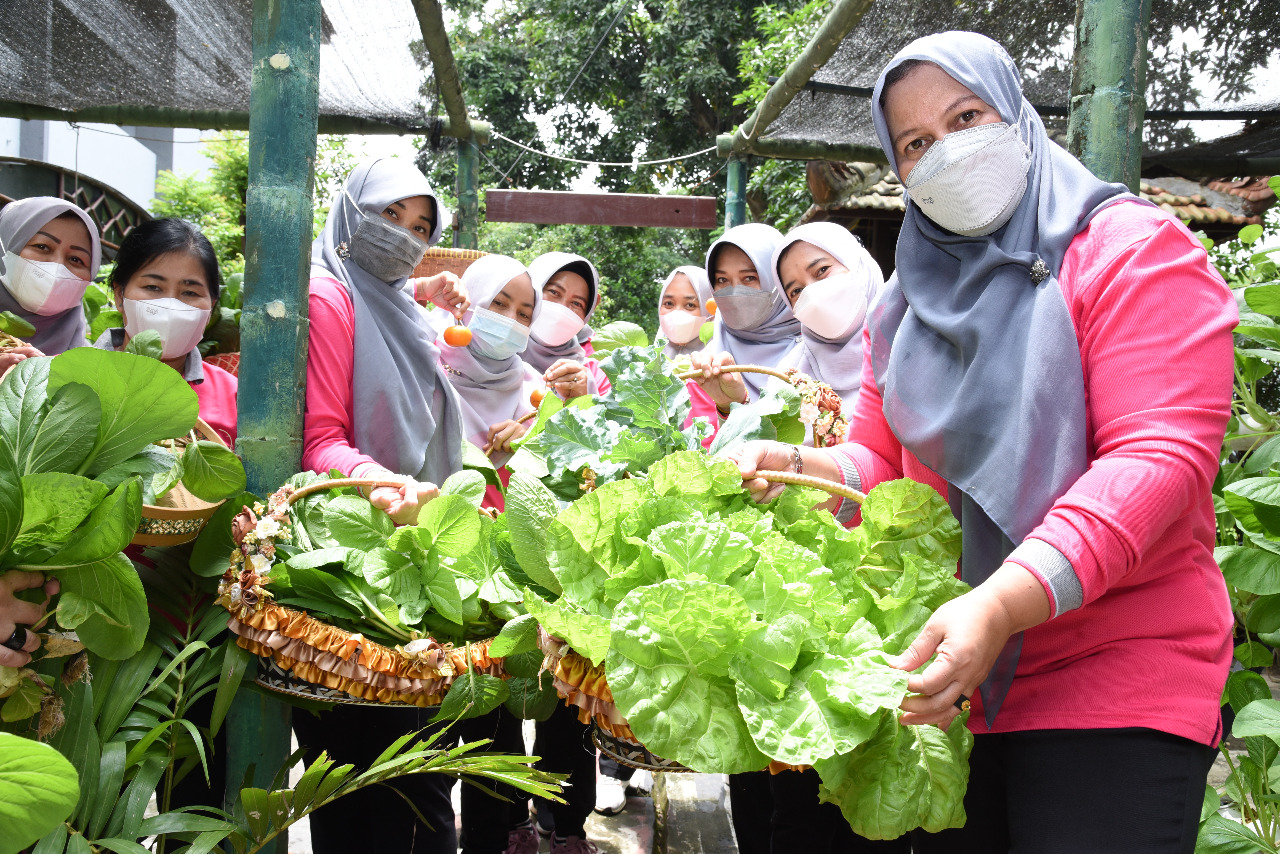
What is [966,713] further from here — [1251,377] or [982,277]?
[1251,377]

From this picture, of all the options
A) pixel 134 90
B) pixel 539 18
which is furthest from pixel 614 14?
pixel 134 90

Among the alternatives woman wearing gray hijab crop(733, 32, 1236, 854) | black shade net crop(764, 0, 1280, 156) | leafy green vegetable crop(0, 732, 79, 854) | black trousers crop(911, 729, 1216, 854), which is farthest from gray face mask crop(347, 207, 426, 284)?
black shade net crop(764, 0, 1280, 156)

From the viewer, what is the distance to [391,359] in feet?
6.79

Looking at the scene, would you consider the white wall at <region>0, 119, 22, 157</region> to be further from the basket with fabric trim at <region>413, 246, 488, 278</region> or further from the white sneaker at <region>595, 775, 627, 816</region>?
the white sneaker at <region>595, 775, 627, 816</region>

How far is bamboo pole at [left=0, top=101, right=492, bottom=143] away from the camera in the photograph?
430cm

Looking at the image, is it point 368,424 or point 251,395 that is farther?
point 368,424

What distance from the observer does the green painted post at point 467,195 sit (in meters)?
5.83

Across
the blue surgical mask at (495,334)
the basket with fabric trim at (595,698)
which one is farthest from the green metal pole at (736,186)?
the basket with fabric trim at (595,698)

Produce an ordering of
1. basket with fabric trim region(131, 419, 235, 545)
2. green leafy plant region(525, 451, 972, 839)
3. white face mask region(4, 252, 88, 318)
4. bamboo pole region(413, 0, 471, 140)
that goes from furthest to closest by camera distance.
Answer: bamboo pole region(413, 0, 471, 140)
white face mask region(4, 252, 88, 318)
basket with fabric trim region(131, 419, 235, 545)
green leafy plant region(525, 451, 972, 839)

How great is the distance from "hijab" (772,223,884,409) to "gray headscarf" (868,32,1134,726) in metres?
1.11

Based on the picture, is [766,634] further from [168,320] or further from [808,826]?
[168,320]

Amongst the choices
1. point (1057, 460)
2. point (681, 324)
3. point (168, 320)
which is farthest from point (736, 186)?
point (1057, 460)

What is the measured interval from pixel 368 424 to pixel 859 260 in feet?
4.88

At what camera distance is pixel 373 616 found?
149 cm
